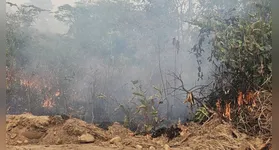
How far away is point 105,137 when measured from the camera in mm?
2414

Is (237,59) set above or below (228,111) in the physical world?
above

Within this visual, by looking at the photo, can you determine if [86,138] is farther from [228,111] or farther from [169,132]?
[228,111]

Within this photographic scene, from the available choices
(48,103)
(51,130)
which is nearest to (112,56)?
(48,103)

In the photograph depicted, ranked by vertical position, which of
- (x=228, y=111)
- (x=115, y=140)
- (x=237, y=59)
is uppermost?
(x=237, y=59)

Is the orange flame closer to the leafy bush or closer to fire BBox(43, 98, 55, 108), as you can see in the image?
the leafy bush

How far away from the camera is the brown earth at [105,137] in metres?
2.37

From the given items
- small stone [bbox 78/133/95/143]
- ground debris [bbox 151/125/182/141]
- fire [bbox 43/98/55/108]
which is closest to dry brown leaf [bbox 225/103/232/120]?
ground debris [bbox 151/125/182/141]

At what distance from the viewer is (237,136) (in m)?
2.44

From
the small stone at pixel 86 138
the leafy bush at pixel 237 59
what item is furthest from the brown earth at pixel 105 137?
the leafy bush at pixel 237 59

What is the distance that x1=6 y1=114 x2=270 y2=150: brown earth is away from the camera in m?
2.37

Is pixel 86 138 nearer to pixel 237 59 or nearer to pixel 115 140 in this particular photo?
pixel 115 140

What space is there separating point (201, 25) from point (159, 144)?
2.86 feet

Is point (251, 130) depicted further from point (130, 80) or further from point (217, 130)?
point (130, 80)

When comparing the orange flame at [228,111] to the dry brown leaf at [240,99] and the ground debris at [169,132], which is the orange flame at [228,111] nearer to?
the dry brown leaf at [240,99]
